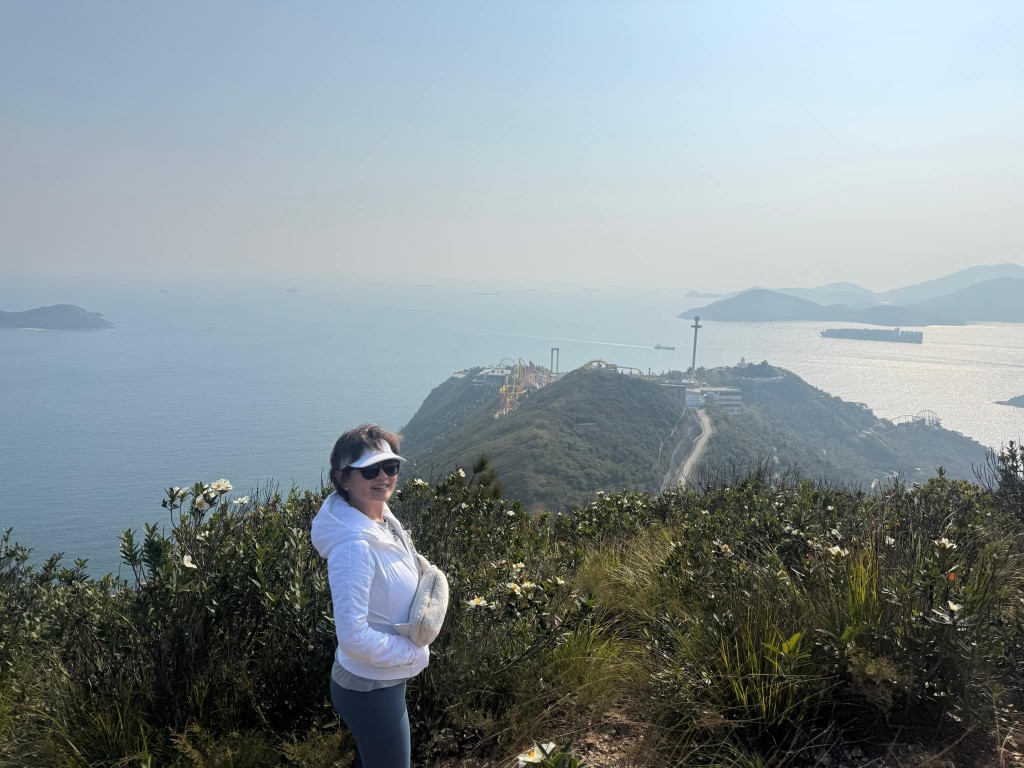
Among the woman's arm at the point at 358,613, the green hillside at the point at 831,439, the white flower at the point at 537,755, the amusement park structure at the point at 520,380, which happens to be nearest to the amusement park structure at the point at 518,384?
the amusement park structure at the point at 520,380

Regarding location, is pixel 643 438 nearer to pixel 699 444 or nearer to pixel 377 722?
pixel 699 444

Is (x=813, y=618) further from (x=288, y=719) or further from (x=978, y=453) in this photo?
Result: (x=978, y=453)

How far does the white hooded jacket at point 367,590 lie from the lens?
1.80 metres

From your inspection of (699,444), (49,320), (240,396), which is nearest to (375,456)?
(699,444)

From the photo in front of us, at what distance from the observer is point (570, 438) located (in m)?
51.7

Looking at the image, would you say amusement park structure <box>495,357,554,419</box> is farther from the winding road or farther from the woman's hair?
the woman's hair

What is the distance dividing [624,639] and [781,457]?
188ft

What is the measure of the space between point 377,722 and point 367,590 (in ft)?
1.45

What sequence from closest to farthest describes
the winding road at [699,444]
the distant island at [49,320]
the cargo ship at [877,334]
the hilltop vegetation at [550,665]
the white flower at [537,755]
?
the white flower at [537,755]
the hilltop vegetation at [550,665]
the winding road at [699,444]
the cargo ship at [877,334]
the distant island at [49,320]

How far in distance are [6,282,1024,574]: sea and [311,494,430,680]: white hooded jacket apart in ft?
37.4

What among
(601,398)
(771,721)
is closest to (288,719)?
(771,721)

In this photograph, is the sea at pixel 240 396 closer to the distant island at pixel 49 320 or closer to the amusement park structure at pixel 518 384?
the distant island at pixel 49 320

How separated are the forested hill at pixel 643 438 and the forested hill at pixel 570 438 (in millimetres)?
129

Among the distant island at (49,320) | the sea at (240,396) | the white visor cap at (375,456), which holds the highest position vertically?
the white visor cap at (375,456)
